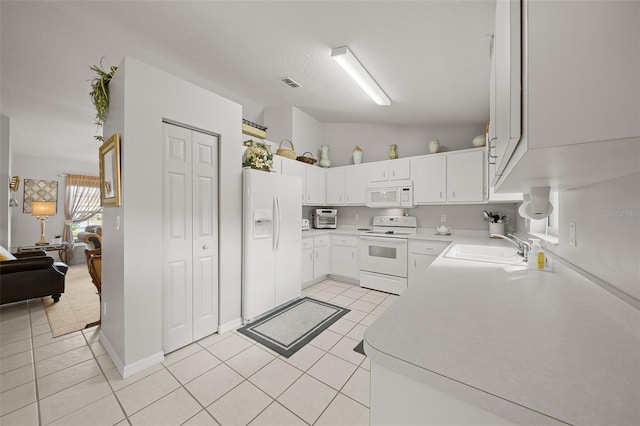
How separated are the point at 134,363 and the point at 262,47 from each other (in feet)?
10.4

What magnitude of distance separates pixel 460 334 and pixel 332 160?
4553 mm

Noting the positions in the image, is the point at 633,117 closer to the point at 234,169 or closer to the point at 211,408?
the point at 211,408

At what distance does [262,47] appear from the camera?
2.57 metres

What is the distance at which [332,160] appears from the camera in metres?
5.03

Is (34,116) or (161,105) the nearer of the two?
(161,105)

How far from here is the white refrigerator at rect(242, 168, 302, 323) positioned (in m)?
2.67

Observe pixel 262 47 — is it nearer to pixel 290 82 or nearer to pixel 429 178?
pixel 290 82

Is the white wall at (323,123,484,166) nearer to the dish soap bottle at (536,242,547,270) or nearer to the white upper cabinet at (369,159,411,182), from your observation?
the white upper cabinet at (369,159,411,182)

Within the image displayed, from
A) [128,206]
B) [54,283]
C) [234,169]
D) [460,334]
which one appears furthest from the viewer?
[54,283]

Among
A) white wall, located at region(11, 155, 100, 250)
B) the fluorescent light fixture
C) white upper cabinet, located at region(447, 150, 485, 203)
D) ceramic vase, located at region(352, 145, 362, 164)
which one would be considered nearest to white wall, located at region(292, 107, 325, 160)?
ceramic vase, located at region(352, 145, 362, 164)

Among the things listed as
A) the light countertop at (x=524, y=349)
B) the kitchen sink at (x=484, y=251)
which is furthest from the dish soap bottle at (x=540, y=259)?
the kitchen sink at (x=484, y=251)

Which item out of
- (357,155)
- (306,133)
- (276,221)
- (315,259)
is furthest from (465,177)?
(306,133)

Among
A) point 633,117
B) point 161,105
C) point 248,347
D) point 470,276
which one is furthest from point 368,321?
point 161,105

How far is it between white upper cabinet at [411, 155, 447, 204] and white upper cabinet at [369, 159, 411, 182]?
111mm
